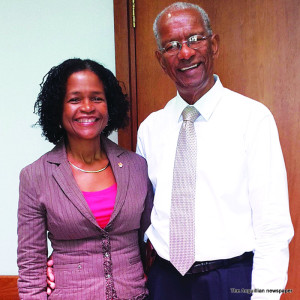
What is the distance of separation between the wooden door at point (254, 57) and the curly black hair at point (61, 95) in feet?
1.00

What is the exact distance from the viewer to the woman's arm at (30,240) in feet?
3.85

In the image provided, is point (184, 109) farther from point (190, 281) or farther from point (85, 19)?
point (85, 19)

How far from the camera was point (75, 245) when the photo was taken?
3.87ft

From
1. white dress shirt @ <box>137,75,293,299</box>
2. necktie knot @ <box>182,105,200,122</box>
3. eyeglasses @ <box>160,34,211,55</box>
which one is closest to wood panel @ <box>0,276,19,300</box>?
white dress shirt @ <box>137,75,293,299</box>

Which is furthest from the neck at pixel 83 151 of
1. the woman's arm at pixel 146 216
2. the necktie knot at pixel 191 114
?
the necktie knot at pixel 191 114

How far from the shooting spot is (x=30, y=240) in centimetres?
118

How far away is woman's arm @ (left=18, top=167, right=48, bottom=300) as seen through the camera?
1175mm

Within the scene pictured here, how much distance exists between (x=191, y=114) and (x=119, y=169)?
0.34 meters

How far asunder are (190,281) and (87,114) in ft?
2.18

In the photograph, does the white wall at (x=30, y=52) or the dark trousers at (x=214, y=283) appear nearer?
the dark trousers at (x=214, y=283)

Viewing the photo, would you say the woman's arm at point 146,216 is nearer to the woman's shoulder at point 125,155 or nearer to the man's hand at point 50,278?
the woman's shoulder at point 125,155

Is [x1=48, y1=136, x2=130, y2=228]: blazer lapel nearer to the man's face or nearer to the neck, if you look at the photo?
the neck

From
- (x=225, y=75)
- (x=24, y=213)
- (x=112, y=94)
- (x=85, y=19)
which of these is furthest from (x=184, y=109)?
(x=85, y=19)

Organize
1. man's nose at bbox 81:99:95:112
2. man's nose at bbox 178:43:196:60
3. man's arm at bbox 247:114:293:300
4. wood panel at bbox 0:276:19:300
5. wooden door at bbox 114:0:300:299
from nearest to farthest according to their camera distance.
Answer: man's arm at bbox 247:114:293:300, man's nose at bbox 178:43:196:60, man's nose at bbox 81:99:95:112, wooden door at bbox 114:0:300:299, wood panel at bbox 0:276:19:300
